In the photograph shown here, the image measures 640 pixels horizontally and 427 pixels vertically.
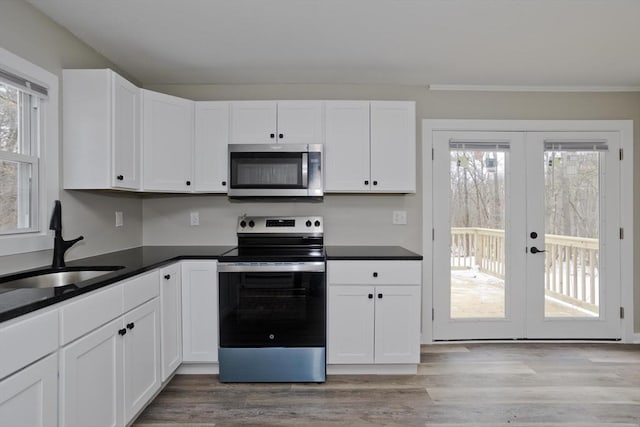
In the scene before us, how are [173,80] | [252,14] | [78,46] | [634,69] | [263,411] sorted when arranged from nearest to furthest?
[252,14] < [263,411] < [78,46] < [634,69] < [173,80]

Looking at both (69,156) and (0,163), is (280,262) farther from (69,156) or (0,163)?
(0,163)

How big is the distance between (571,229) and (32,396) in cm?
394

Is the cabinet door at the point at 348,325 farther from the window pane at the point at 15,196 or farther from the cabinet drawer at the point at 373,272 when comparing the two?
the window pane at the point at 15,196

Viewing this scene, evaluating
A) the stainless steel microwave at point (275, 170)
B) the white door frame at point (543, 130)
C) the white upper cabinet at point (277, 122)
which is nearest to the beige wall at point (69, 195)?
the stainless steel microwave at point (275, 170)

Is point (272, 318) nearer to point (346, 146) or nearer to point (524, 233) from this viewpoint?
point (346, 146)

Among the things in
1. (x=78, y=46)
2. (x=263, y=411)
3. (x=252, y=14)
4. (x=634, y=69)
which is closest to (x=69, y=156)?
(x=78, y=46)

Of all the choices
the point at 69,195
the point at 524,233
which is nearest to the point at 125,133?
the point at 69,195

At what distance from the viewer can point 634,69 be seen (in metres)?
2.98

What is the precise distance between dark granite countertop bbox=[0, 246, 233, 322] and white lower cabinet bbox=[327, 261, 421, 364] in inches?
37.0

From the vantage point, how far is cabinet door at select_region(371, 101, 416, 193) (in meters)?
2.99

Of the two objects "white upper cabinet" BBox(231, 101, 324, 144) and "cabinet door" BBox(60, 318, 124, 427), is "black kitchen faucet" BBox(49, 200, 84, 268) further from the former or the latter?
"white upper cabinet" BBox(231, 101, 324, 144)

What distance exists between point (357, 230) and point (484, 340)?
152cm

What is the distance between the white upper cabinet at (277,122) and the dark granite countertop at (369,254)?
2.93 ft

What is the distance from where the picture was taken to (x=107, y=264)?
7.37ft
